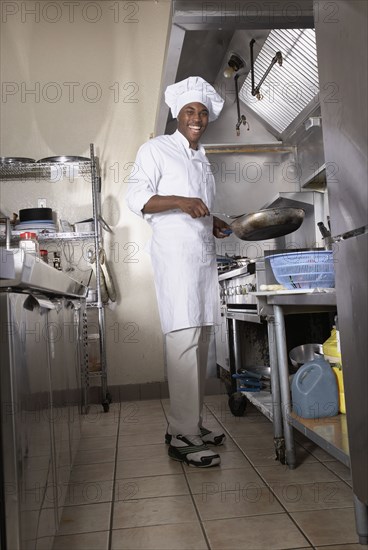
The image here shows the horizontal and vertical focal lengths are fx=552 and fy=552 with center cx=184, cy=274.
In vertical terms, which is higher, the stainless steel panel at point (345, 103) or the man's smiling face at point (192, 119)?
the man's smiling face at point (192, 119)

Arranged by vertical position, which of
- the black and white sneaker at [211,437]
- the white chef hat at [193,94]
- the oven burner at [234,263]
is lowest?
the black and white sneaker at [211,437]

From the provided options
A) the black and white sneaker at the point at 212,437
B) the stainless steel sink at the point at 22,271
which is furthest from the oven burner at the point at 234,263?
the stainless steel sink at the point at 22,271

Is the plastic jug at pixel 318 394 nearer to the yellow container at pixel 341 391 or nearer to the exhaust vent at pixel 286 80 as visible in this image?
the yellow container at pixel 341 391

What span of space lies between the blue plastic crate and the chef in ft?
1.34

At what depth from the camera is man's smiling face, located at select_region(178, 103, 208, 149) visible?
2.36m

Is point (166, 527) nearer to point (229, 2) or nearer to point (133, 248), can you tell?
point (229, 2)

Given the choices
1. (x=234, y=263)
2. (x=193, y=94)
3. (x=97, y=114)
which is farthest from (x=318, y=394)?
(x=97, y=114)

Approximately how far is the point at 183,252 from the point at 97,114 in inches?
79.0

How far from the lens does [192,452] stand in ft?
7.06

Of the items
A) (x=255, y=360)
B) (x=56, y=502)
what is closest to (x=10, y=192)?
(x=255, y=360)

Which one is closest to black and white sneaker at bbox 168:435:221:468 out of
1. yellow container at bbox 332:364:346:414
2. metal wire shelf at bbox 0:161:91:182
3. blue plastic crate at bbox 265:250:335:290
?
yellow container at bbox 332:364:346:414

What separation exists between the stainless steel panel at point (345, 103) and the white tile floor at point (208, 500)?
2.74 ft

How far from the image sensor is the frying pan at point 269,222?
209 centimetres

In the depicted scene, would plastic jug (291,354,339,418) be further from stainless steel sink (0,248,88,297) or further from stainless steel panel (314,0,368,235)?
stainless steel sink (0,248,88,297)
